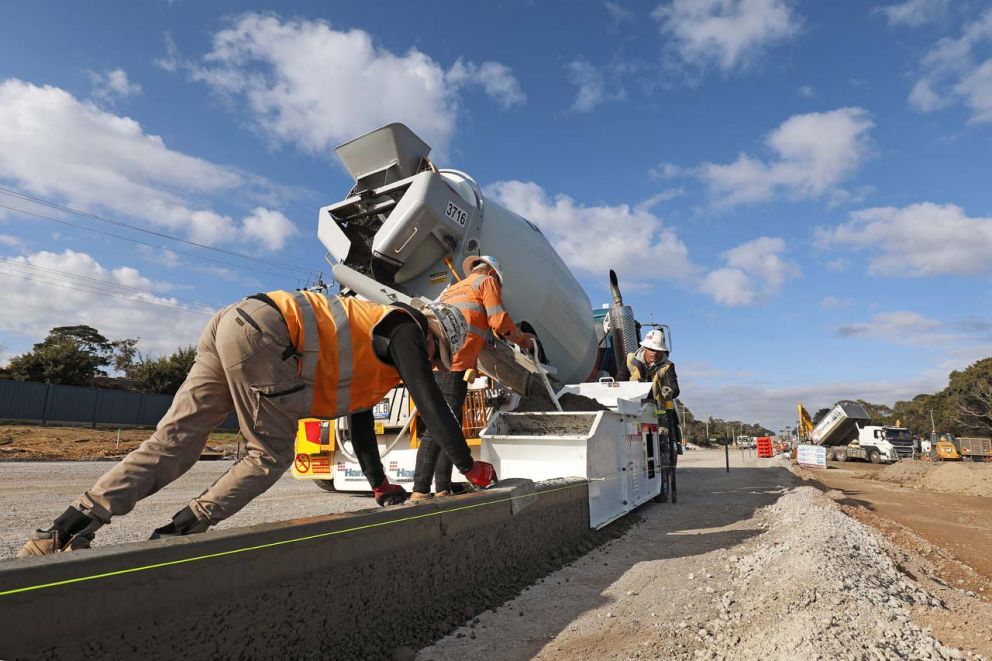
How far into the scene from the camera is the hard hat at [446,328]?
8.63ft

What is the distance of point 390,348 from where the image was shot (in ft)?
7.50

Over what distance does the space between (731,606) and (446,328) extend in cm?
170

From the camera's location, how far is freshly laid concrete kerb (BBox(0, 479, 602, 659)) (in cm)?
A: 117

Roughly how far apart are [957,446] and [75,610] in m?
37.5

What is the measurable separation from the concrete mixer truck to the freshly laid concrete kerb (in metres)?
2.27

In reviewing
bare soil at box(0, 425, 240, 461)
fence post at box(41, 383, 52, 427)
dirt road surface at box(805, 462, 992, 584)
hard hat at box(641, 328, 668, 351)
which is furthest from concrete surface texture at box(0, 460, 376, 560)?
fence post at box(41, 383, 52, 427)

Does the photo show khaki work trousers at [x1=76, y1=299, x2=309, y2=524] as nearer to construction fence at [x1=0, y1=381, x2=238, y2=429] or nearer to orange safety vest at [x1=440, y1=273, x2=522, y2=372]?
orange safety vest at [x1=440, y1=273, x2=522, y2=372]

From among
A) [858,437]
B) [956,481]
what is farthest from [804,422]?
[956,481]

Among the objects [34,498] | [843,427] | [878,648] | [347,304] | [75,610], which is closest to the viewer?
[75,610]

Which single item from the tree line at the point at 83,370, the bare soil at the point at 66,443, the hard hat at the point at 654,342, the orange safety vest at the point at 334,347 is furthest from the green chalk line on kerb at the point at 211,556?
the tree line at the point at 83,370

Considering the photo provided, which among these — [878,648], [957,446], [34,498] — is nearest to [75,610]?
[878,648]

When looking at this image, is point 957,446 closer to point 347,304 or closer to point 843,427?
point 843,427

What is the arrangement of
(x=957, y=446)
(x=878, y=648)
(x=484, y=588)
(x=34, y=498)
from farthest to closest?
(x=957, y=446), (x=34, y=498), (x=484, y=588), (x=878, y=648)

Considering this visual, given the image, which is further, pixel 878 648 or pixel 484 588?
pixel 484 588
